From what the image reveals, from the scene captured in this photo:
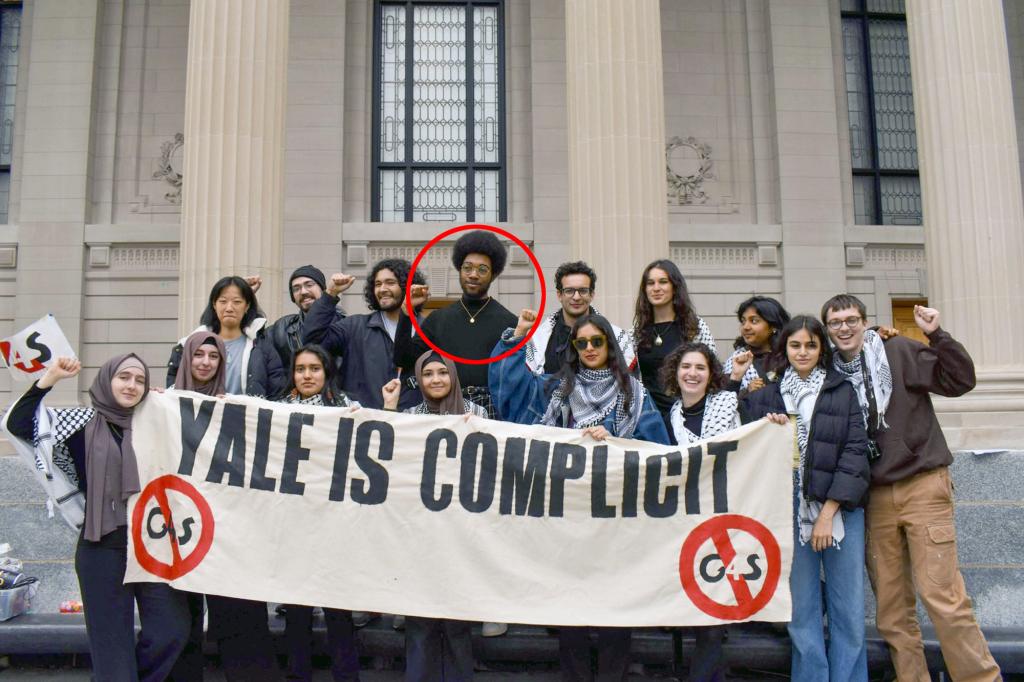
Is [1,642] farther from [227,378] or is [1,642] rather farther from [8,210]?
[8,210]

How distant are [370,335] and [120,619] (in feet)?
8.21

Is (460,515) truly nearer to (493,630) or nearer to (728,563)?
(493,630)

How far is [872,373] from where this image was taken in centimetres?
547

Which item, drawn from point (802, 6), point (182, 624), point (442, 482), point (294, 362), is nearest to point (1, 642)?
point (182, 624)

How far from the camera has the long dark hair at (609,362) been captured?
5.39 m

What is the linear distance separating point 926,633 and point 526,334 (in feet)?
11.4

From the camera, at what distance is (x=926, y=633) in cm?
591

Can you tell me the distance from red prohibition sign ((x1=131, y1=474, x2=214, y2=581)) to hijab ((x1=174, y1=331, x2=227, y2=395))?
61 cm

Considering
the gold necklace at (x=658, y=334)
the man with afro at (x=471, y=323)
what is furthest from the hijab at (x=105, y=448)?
the gold necklace at (x=658, y=334)

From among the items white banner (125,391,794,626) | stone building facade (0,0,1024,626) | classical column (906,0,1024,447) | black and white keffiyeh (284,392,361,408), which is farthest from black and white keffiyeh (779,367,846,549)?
stone building facade (0,0,1024,626)

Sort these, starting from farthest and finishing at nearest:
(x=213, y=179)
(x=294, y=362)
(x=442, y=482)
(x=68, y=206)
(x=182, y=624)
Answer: (x=68, y=206)
(x=213, y=179)
(x=294, y=362)
(x=442, y=482)
(x=182, y=624)

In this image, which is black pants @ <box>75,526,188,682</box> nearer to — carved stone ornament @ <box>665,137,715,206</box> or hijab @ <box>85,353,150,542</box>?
hijab @ <box>85,353,150,542</box>

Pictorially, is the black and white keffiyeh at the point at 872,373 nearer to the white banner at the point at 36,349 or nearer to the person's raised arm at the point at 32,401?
the person's raised arm at the point at 32,401

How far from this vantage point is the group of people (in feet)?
Result: 16.4
